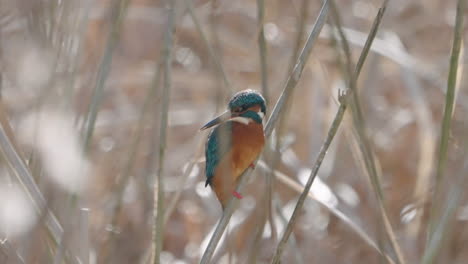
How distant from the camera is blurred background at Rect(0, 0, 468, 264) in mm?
1571

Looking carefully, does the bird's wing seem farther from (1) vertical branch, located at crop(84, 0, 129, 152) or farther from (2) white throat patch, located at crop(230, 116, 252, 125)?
(1) vertical branch, located at crop(84, 0, 129, 152)

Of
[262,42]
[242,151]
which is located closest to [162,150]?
[242,151]

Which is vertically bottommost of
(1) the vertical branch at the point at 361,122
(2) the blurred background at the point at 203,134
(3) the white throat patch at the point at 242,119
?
(2) the blurred background at the point at 203,134

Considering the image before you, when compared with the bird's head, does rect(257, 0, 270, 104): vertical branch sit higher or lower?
higher

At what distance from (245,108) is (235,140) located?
82mm

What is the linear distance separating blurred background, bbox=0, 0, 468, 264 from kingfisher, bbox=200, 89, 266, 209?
0.22 ft

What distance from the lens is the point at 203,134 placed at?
6.97ft

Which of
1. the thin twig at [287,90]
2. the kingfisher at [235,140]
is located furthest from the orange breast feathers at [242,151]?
the thin twig at [287,90]

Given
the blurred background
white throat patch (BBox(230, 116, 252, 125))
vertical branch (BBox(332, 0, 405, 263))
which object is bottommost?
the blurred background

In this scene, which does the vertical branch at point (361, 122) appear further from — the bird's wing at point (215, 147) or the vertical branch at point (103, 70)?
the vertical branch at point (103, 70)

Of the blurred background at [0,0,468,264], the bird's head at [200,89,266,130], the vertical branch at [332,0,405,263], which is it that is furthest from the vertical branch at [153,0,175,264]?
the vertical branch at [332,0,405,263]

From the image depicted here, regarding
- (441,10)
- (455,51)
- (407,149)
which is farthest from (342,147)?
(455,51)

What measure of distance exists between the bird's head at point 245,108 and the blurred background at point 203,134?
0.19 feet

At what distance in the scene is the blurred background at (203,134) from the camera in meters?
1.57
